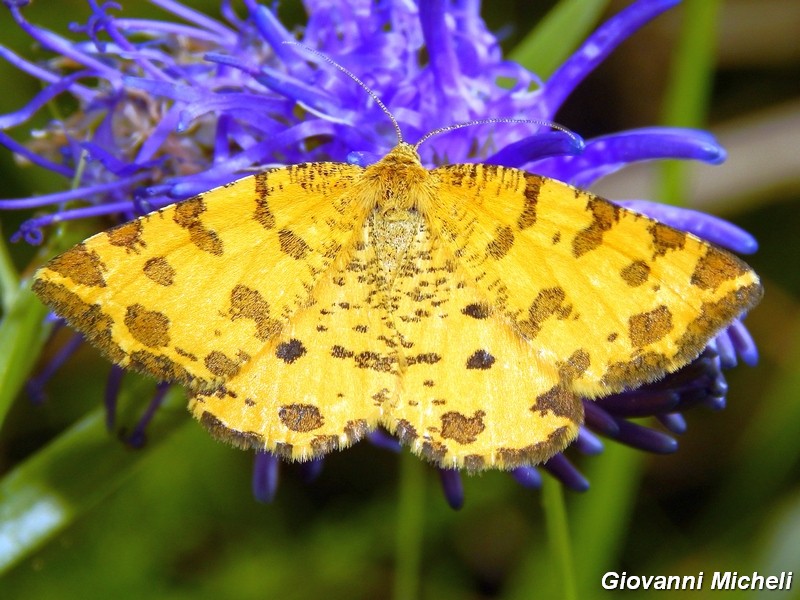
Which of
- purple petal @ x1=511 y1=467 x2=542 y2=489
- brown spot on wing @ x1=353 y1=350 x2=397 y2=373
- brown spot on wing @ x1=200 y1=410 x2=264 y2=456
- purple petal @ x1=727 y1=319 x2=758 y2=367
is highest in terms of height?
purple petal @ x1=727 y1=319 x2=758 y2=367

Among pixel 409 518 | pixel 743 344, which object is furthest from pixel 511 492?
pixel 743 344

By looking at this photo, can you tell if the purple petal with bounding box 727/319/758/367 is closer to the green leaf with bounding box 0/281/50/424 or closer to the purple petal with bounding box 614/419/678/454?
the purple petal with bounding box 614/419/678/454

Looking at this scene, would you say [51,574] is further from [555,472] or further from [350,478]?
[555,472]

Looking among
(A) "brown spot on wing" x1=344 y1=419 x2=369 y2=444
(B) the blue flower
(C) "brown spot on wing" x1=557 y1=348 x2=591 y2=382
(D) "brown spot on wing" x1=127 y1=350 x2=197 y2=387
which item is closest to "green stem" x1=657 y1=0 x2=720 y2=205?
(B) the blue flower

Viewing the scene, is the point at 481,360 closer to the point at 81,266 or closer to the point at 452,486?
the point at 452,486

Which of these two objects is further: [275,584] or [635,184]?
[635,184]

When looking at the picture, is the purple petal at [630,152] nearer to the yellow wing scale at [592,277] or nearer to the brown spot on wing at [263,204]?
the yellow wing scale at [592,277]

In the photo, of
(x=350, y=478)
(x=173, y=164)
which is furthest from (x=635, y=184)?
(x=173, y=164)
